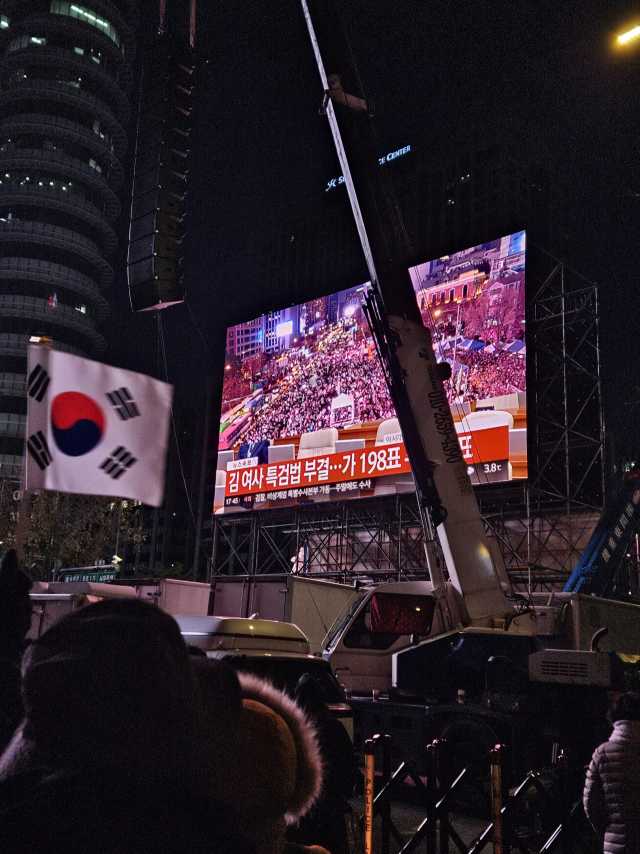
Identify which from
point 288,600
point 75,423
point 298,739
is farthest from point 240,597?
point 298,739

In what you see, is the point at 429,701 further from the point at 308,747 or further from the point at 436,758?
the point at 308,747

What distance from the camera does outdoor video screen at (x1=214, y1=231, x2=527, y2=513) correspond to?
21.7 metres

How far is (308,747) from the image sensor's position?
7.57ft

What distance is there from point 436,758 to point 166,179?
22.7 ft

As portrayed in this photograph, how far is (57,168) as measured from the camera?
71.9 meters

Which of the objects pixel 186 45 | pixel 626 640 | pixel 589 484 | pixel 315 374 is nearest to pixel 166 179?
pixel 186 45

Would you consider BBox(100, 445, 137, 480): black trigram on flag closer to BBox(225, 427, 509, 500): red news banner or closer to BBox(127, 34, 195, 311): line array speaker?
BBox(127, 34, 195, 311): line array speaker

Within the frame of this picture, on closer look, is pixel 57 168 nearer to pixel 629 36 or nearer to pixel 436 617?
pixel 436 617

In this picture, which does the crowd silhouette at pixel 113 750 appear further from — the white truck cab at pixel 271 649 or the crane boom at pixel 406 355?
the crane boom at pixel 406 355

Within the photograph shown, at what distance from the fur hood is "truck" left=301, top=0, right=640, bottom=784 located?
6.59 metres

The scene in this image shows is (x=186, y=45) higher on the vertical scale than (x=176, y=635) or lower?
higher

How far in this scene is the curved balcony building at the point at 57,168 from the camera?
230 ft

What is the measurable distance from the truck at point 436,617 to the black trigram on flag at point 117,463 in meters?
5.96

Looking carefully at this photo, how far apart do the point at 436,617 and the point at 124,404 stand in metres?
7.27
